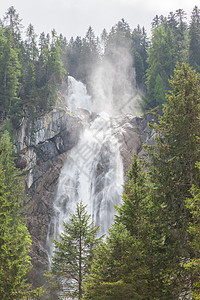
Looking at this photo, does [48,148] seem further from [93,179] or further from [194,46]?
[194,46]

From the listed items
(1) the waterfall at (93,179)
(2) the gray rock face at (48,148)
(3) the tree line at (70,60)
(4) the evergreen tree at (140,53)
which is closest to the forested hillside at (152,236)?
(1) the waterfall at (93,179)

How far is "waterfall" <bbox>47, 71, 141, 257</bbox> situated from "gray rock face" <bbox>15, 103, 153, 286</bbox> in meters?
0.87

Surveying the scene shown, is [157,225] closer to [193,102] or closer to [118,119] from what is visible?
[193,102]

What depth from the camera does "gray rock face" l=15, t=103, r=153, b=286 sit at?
1364 inches

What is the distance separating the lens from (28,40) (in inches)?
2344

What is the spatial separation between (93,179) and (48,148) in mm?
8620

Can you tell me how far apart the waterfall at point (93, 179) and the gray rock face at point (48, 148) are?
2.84 feet

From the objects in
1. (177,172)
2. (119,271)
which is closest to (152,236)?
(119,271)

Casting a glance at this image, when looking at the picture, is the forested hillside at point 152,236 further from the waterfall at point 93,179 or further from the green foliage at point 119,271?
the waterfall at point 93,179

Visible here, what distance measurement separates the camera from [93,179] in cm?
3566

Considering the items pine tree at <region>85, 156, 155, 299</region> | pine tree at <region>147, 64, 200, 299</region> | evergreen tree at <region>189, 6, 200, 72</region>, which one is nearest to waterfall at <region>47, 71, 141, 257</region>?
pine tree at <region>85, 156, 155, 299</region>

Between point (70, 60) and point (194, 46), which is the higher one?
point (70, 60)

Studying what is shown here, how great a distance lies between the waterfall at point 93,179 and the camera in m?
32.1

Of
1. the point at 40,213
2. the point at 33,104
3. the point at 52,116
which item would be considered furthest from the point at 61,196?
the point at 33,104
